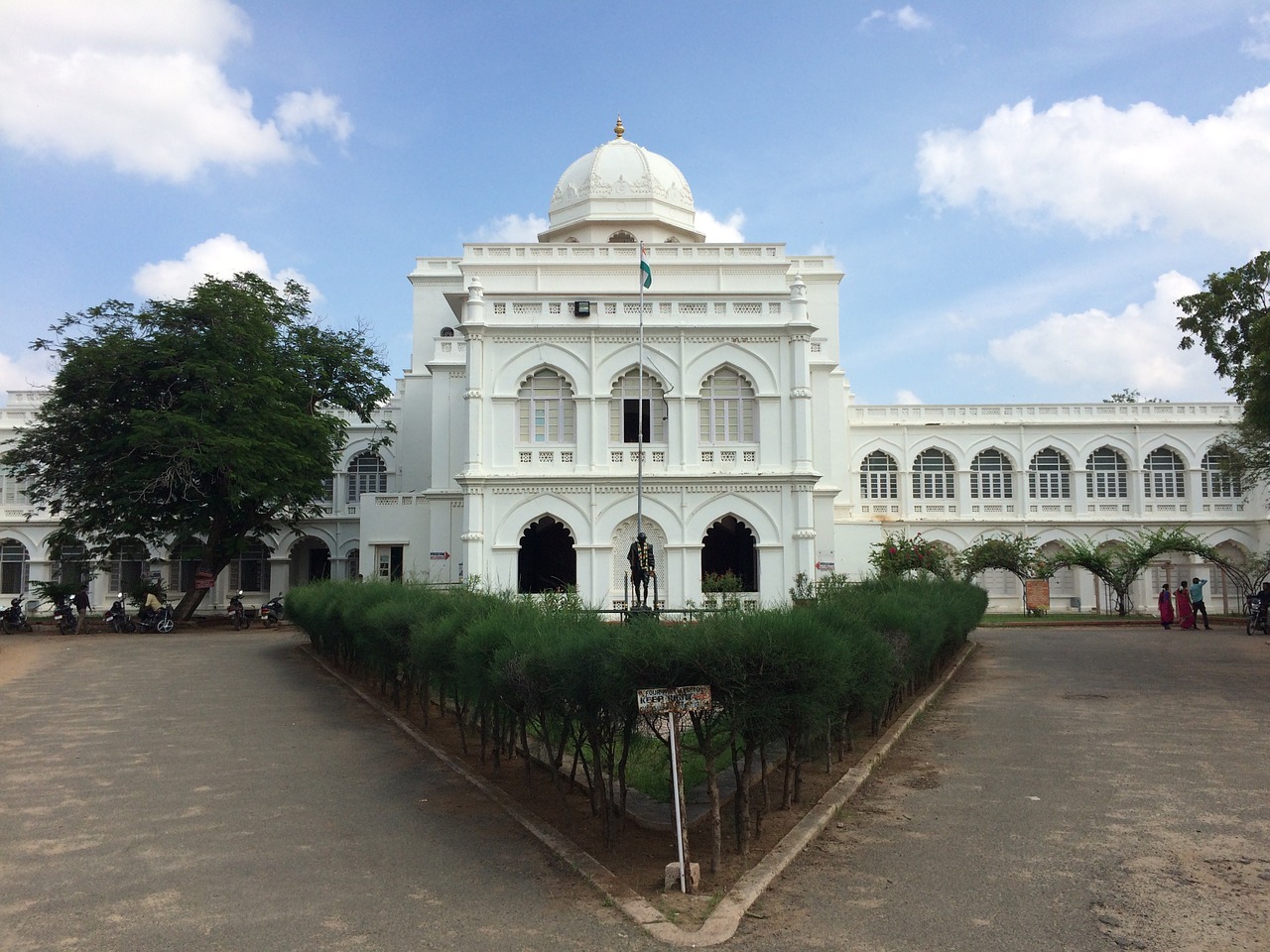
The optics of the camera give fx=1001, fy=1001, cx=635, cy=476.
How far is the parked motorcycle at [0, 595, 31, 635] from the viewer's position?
26.2 meters

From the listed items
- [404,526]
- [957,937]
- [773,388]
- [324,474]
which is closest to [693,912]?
[957,937]

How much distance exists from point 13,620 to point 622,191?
70.4 feet

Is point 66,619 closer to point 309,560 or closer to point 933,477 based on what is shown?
point 309,560

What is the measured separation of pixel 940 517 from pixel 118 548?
83.3ft

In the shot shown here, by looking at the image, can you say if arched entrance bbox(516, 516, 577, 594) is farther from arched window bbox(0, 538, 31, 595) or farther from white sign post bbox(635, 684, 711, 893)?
white sign post bbox(635, 684, 711, 893)

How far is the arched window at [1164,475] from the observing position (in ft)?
114

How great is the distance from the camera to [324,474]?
28578 mm

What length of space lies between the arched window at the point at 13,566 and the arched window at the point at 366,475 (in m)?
11.7

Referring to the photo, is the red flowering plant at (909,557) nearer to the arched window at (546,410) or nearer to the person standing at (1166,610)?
the person standing at (1166,610)

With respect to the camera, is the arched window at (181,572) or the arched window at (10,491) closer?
the arched window at (181,572)

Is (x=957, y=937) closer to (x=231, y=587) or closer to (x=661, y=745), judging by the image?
(x=661, y=745)

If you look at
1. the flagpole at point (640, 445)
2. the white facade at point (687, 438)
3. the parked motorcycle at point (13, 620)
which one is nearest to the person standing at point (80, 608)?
the parked motorcycle at point (13, 620)

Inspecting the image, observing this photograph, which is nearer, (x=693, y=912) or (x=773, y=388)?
(x=693, y=912)

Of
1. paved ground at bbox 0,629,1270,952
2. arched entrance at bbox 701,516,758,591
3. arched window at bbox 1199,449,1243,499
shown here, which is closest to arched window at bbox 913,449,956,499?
arched window at bbox 1199,449,1243,499
